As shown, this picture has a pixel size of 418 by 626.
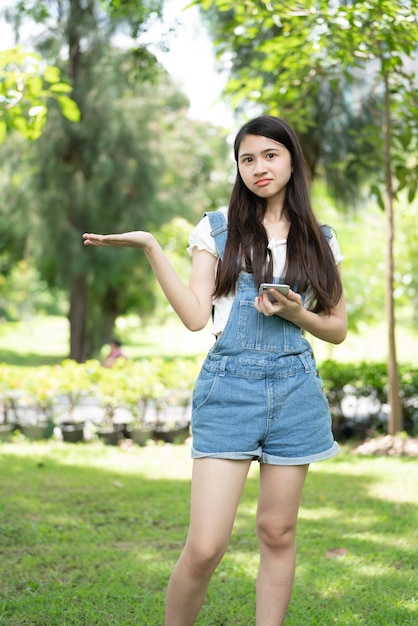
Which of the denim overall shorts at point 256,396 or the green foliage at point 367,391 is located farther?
the green foliage at point 367,391

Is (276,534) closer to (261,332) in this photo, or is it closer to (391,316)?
(261,332)

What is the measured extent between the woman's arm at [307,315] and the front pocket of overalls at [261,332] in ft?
0.15

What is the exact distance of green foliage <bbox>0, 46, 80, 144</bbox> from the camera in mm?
4199

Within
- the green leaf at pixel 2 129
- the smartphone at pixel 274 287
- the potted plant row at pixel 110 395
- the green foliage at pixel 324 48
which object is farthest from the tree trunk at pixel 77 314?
the smartphone at pixel 274 287

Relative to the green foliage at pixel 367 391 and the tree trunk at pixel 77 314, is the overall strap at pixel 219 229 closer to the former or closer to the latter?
the green foliage at pixel 367 391

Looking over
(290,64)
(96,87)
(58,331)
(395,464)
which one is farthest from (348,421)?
(58,331)

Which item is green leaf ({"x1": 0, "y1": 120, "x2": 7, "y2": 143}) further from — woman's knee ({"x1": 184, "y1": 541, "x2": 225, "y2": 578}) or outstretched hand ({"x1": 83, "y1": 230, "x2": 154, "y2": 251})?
woman's knee ({"x1": 184, "y1": 541, "x2": 225, "y2": 578})

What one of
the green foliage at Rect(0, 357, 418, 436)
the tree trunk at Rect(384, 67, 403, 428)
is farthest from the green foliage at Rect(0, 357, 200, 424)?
the tree trunk at Rect(384, 67, 403, 428)

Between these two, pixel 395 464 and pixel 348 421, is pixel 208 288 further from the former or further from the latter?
pixel 348 421

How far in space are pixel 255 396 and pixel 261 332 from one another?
18cm

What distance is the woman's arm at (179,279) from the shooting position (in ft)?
6.76

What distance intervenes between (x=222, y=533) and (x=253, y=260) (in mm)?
732

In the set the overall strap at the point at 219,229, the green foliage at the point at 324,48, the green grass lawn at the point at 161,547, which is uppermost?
the green foliage at the point at 324,48

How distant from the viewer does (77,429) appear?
7559 mm
